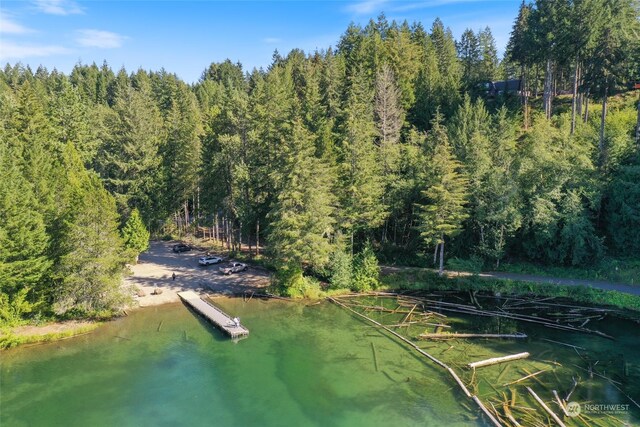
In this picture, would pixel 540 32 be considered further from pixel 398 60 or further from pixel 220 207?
pixel 220 207

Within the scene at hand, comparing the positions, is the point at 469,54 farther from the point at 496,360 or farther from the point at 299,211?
the point at 496,360

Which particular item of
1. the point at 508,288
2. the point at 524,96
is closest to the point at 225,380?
the point at 508,288

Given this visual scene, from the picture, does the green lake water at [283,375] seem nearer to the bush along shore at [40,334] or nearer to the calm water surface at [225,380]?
the calm water surface at [225,380]

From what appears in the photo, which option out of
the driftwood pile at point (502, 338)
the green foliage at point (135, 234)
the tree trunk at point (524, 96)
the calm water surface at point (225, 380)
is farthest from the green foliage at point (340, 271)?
the tree trunk at point (524, 96)

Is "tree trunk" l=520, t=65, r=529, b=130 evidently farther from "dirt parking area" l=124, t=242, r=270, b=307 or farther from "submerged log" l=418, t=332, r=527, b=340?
"dirt parking area" l=124, t=242, r=270, b=307

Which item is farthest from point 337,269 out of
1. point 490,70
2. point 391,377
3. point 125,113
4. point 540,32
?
point 490,70
